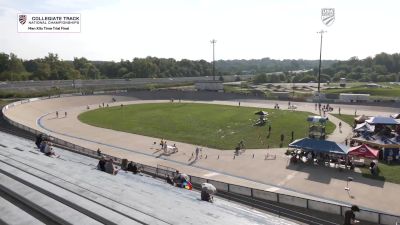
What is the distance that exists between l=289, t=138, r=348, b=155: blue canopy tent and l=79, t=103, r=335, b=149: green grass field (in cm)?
724

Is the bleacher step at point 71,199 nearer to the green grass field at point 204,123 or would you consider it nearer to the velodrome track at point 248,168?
the velodrome track at point 248,168

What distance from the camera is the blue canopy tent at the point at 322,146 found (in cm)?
2889

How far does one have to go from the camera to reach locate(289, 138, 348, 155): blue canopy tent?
2889 centimetres

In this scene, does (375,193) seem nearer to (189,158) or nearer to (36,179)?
(189,158)

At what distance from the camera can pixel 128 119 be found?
55969mm

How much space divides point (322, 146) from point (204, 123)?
2344 cm

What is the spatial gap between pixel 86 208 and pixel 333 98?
3018 inches

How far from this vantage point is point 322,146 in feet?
97.6

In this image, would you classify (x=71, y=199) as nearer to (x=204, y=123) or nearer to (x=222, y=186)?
(x=222, y=186)

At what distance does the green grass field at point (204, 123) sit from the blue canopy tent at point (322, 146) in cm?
724

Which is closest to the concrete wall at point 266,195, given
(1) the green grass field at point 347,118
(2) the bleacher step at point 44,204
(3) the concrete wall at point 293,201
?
(3) the concrete wall at point 293,201

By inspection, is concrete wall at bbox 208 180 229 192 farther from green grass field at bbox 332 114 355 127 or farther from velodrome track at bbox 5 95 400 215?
green grass field at bbox 332 114 355 127

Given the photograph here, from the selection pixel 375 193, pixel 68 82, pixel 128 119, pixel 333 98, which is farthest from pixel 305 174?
pixel 68 82

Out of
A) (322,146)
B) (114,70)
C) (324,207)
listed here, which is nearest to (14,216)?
(324,207)
